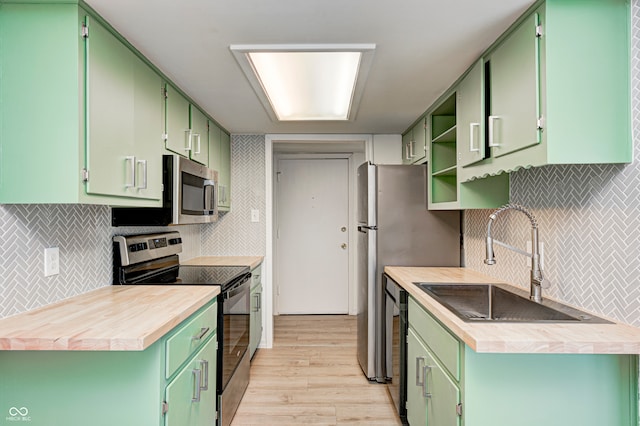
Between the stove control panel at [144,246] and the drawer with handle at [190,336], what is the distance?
22.8 inches

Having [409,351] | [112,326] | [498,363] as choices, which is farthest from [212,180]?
[498,363]

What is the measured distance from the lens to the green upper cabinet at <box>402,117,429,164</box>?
2889 millimetres

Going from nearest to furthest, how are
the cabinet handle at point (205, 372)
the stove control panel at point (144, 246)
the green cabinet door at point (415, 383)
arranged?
the cabinet handle at point (205, 372), the green cabinet door at point (415, 383), the stove control panel at point (144, 246)

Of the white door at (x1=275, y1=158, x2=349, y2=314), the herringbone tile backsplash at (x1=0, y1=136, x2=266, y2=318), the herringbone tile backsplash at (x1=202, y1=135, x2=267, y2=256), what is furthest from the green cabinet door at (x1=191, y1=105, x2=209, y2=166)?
the white door at (x1=275, y1=158, x2=349, y2=314)

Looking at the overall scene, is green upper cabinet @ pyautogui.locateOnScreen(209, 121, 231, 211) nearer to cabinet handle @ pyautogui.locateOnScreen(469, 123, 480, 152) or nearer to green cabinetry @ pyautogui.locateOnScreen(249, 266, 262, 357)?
green cabinetry @ pyautogui.locateOnScreen(249, 266, 262, 357)

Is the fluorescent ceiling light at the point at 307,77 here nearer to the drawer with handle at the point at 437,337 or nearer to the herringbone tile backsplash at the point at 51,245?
the herringbone tile backsplash at the point at 51,245

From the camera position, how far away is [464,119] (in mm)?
2061

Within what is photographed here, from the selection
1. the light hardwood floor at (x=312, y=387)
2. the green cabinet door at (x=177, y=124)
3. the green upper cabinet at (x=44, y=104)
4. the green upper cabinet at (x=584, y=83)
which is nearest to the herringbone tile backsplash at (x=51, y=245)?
the green upper cabinet at (x=44, y=104)

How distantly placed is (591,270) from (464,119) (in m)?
0.97

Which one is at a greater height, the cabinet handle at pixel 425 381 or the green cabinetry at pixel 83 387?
the green cabinetry at pixel 83 387

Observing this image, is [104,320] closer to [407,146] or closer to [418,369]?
[418,369]

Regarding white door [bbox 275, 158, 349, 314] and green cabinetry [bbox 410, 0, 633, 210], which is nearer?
green cabinetry [bbox 410, 0, 633, 210]

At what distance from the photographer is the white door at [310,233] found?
187 inches

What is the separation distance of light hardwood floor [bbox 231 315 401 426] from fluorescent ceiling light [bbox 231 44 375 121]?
206cm
